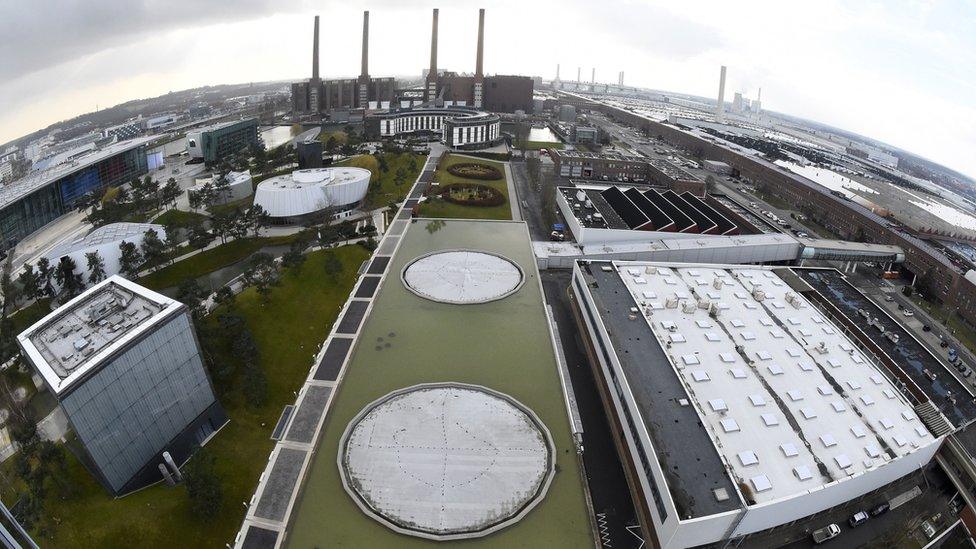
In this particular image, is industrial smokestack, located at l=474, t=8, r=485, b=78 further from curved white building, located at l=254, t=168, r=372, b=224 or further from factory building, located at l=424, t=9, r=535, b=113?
curved white building, located at l=254, t=168, r=372, b=224

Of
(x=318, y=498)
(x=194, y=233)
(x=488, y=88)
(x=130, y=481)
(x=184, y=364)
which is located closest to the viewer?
(x=318, y=498)

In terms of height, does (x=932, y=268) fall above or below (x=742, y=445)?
above

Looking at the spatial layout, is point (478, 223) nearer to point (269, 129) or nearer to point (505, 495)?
point (505, 495)

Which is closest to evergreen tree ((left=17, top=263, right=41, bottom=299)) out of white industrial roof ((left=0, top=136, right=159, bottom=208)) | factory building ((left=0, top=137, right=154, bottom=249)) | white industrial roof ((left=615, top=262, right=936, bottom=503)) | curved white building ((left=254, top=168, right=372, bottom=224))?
factory building ((left=0, top=137, right=154, bottom=249))

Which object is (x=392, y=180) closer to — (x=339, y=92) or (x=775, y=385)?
(x=775, y=385)

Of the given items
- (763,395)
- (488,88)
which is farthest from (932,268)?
(488,88)

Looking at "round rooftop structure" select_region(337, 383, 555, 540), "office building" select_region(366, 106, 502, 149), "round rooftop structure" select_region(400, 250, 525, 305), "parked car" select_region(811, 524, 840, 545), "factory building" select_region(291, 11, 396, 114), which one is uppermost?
"factory building" select_region(291, 11, 396, 114)

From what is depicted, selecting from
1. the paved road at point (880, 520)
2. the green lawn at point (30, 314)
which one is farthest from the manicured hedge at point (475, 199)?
the paved road at point (880, 520)
